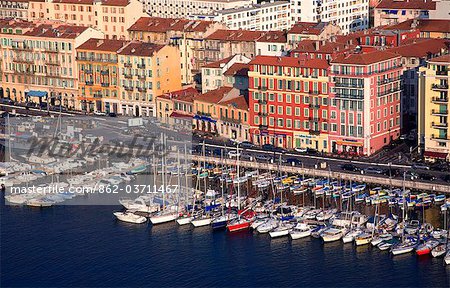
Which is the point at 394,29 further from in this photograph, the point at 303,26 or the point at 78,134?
the point at 78,134

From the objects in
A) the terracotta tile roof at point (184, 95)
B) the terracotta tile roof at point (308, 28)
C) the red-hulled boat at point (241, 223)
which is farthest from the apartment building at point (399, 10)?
the red-hulled boat at point (241, 223)

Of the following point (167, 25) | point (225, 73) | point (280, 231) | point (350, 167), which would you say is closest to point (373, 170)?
point (350, 167)

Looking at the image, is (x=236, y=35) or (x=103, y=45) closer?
(x=103, y=45)

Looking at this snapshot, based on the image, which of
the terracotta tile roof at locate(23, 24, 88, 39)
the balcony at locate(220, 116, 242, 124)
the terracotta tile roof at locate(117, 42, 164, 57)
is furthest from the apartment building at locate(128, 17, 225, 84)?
the balcony at locate(220, 116, 242, 124)

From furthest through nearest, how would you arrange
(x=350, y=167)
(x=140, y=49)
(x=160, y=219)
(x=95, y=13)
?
1. (x=95, y=13)
2. (x=140, y=49)
3. (x=350, y=167)
4. (x=160, y=219)

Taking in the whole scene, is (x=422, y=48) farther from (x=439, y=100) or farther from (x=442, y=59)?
(x=439, y=100)

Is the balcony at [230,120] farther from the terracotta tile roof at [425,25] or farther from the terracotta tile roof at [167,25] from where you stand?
the terracotta tile roof at [425,25]

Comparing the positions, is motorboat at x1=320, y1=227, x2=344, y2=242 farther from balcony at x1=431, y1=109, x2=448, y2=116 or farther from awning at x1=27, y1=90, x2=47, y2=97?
awning at x1=27, y1=90, x2=47, y2=97
